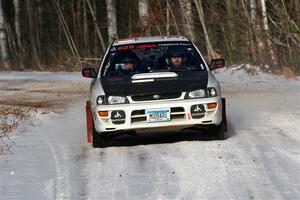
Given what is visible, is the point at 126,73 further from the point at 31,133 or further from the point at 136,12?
the point at 136,12

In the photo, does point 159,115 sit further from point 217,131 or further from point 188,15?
point 188,15

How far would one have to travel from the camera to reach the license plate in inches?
395

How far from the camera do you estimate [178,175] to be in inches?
326

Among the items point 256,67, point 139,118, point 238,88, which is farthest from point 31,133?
point 256,67

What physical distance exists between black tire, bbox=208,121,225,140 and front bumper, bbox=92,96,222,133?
0.89 feet

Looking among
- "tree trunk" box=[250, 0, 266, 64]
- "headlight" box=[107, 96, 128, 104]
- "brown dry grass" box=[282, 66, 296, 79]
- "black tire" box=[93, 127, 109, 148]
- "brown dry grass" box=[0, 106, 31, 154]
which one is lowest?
"brown dry grass" box=[282, 66, 296, 79]

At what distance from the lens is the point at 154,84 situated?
10320 millimetres

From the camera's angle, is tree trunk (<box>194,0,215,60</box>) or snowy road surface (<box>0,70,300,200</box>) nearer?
snowy road surface (<box>0,70,300,200</box>)

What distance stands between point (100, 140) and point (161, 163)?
1.83 m

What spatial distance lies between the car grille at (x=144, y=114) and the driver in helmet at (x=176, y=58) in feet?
4.30

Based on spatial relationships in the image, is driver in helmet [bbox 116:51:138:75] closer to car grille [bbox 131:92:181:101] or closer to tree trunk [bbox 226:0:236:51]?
car grille [bbox 131:92:181:101]

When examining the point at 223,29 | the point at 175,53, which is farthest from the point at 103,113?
the point at 223,29

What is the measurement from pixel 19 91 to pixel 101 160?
12.7 m

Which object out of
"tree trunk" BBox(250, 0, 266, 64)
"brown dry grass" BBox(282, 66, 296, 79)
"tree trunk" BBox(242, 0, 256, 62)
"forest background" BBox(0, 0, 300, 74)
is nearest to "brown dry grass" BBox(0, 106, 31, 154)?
"brown dry grass" BBox(282, 66, 296, 79)
